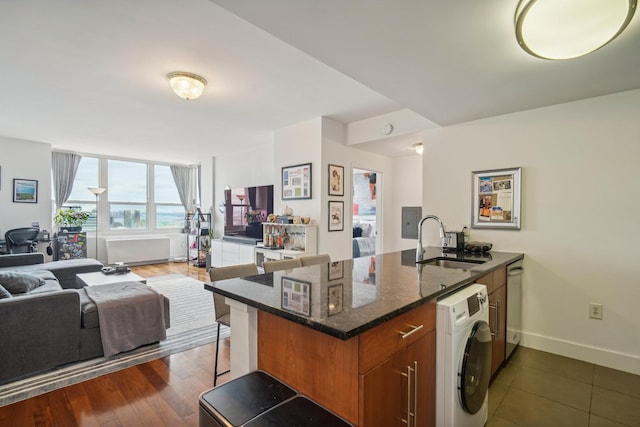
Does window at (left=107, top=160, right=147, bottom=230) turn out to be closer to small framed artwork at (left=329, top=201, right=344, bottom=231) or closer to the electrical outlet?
small framed artwork at (left=329, top=201, right=344, bottom=231)

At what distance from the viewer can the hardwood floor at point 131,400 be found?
6.01ft

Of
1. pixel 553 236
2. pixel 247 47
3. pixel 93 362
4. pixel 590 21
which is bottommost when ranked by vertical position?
pixel 93 362

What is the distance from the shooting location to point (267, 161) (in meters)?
5.88

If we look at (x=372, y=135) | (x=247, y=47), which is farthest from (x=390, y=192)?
(x=247, y=47)

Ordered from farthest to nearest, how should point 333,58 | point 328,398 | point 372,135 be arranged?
point 372,135, point 333,58, point 328,398

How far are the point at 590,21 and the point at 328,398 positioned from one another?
6.83 feet

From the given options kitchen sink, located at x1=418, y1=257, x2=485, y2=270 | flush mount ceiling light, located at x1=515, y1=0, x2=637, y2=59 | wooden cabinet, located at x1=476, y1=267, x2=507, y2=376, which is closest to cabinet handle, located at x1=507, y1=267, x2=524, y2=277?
wooden cabinet, located at x1=476, y1=267, x2=507, y2=376

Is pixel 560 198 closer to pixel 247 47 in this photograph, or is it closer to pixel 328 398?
pixel 328 398

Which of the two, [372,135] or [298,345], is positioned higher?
[372,135]

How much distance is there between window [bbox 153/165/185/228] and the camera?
7.81 m

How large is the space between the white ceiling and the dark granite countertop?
1396 millimetres

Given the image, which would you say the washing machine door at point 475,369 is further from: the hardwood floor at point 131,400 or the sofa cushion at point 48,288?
the sofa cushion at point 48,288

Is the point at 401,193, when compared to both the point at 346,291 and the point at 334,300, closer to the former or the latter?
the point at 346,291

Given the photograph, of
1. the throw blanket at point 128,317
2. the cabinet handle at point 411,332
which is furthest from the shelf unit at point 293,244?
the cabinet handle at point 411,332
